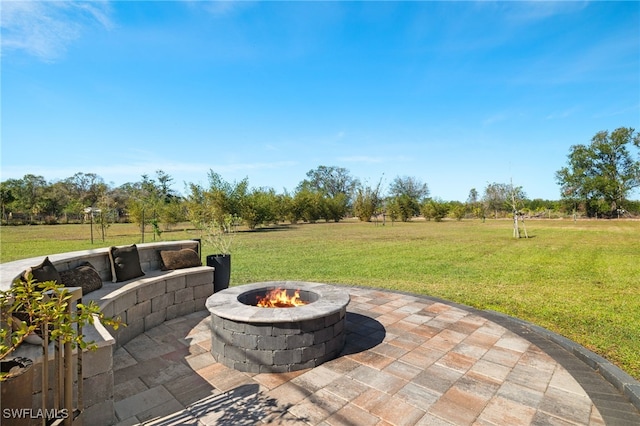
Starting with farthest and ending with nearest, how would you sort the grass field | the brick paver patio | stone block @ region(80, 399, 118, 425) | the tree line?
the tree line, the grass field, the brick paver patio, stone block @ region(80, 399, 118, 425)

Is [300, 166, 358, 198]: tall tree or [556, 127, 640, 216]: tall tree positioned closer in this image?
[556, 127, 640, 216]: tall tree

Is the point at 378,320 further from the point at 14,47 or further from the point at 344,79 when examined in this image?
the point at 344,79

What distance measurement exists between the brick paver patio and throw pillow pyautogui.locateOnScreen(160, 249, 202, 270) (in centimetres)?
123

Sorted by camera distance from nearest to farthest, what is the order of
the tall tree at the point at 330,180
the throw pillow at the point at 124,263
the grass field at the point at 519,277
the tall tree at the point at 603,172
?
the throw pillow at the point at 124,263 < the grass field at the point at 519,277 < the tall tree at the point at 603,172 < the tall tree at the point at 330,180

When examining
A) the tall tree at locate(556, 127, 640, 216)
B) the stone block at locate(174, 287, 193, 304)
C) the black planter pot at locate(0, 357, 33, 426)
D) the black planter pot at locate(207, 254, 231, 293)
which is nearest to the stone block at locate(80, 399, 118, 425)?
the black planter pot at locate(0, 357, 33, 426)

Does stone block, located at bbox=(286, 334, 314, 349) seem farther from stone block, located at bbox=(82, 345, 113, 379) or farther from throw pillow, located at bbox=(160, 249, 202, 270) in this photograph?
throw pillow, located at bbox=(160, 249, 202, 270)

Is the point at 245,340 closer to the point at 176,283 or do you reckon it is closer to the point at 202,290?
the point at 176,283

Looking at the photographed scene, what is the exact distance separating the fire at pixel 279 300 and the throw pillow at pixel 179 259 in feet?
6.44

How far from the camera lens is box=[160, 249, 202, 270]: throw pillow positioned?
4.81 metres

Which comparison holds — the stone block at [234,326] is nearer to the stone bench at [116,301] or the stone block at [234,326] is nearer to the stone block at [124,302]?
the stone bench at [116,301]

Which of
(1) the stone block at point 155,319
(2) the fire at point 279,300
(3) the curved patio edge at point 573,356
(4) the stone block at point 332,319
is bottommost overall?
(3) the curved patio edge at point 573,356

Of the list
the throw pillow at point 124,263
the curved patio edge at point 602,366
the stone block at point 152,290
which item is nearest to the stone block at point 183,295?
the stone block at point 152,290

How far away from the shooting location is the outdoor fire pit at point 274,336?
112 inches

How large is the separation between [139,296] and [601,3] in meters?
12.2
